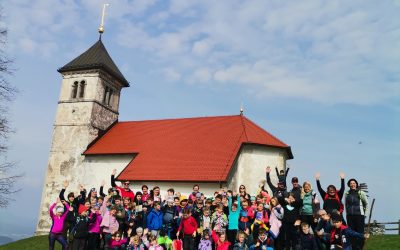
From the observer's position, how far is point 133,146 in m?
25.8

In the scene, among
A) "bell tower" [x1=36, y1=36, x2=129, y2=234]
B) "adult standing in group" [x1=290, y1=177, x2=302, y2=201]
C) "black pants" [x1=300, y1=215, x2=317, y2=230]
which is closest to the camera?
"black pants" [x1=300, y1=215, x2=317, y2=230]

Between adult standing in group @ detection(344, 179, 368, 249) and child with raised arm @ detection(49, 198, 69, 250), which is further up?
adult standing in group @ detection(344, 179, 368, 249)

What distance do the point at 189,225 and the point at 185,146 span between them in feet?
46.5

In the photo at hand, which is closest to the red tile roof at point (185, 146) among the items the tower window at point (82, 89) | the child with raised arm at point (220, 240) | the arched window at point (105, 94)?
the arched window at point (105, 94)

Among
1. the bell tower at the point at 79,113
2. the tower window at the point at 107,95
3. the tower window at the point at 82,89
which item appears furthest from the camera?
the tower window at the point at 107,95

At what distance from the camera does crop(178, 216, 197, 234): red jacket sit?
32.2 ft

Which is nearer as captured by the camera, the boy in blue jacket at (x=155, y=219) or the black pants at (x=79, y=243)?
the black pants at (x=79, y=243)

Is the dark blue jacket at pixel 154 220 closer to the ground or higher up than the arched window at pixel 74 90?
closer to the ground

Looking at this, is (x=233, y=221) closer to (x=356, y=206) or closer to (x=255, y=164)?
(x=356, y=206)

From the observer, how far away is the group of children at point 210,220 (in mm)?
8758

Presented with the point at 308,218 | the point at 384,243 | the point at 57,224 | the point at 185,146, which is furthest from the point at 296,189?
the point at 185,146

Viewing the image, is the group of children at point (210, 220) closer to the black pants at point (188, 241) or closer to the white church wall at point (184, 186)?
the black pants at point (188, 241)

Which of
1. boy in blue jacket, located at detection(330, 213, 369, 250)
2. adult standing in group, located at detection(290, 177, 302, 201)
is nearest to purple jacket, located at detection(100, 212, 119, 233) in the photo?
adult standing in group, located at detection(290, 177, 302, 201)

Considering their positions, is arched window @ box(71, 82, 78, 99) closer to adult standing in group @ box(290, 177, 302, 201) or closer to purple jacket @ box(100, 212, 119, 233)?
purple jacket @ box(100, 212, 119, 233)
